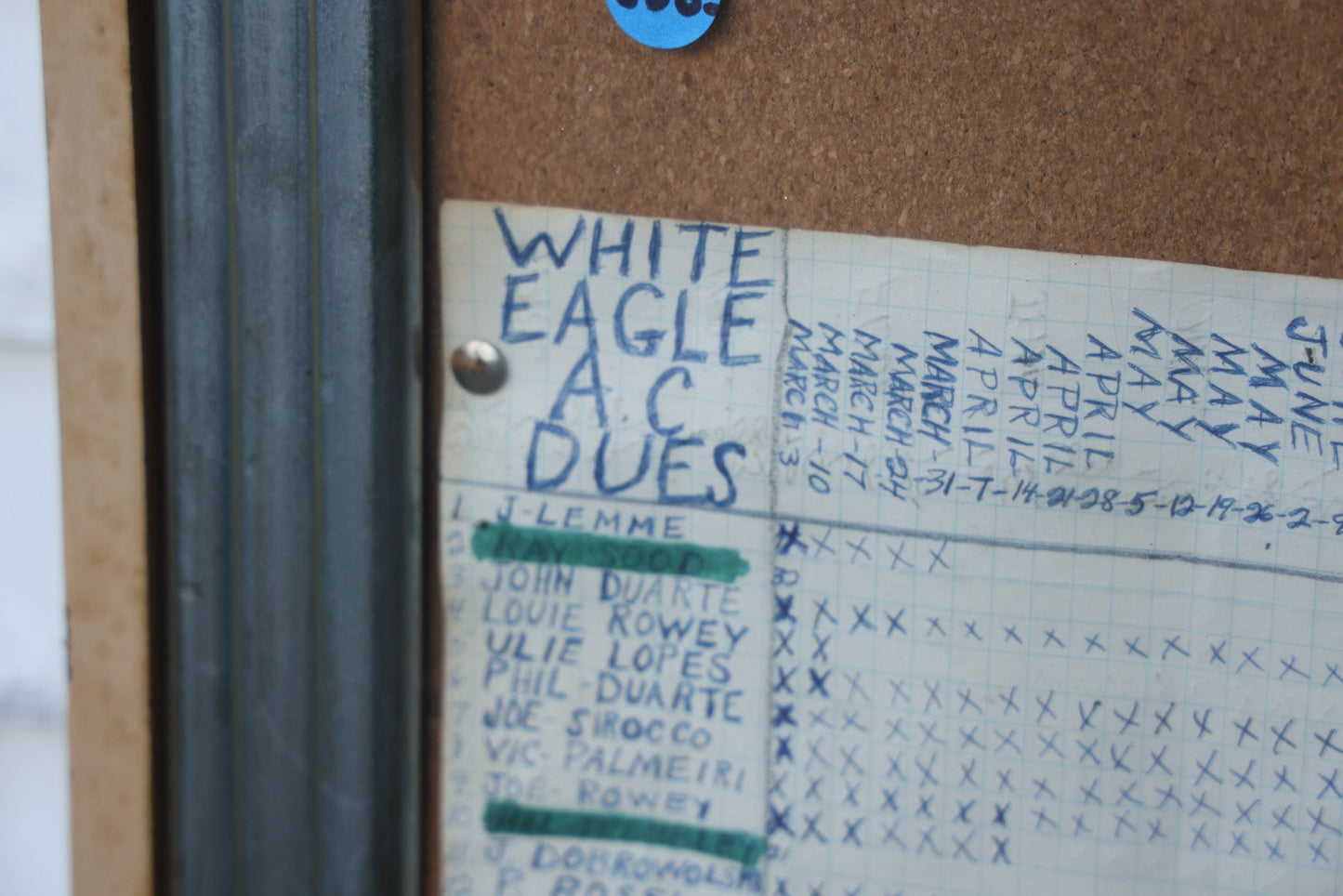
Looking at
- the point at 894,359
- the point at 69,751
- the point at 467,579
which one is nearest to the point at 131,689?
the point at 69,751

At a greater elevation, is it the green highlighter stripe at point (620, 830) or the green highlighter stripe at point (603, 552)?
the green highlighter stripe at point (603, 552)

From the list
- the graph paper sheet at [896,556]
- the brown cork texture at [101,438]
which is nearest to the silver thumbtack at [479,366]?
the graph paper sheet at [896,556]

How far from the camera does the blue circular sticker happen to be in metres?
0.61

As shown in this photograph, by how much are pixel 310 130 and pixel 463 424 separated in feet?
0.70

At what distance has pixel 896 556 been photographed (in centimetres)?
66

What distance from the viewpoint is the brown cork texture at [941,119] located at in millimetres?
601

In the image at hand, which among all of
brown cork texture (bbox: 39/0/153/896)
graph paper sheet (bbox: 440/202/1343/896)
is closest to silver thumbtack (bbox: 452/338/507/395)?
graph paper sheet (bbox: 440/202/1343/896)

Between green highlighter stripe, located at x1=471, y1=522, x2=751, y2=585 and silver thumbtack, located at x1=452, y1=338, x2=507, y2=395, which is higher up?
silver thumbtack, located at x1=452, y1=338, x2=507, y2=395

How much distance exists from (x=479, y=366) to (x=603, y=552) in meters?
0.15

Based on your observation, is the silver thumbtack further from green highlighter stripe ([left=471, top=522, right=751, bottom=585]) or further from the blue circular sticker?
the blue circular sticker

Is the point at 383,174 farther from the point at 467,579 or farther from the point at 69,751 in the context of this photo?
the point at 69,751

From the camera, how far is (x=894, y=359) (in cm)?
64

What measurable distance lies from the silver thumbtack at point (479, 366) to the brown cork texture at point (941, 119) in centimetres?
11

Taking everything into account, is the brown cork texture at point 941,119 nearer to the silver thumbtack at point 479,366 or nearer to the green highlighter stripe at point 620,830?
the silver thumbtack at point 479,366
